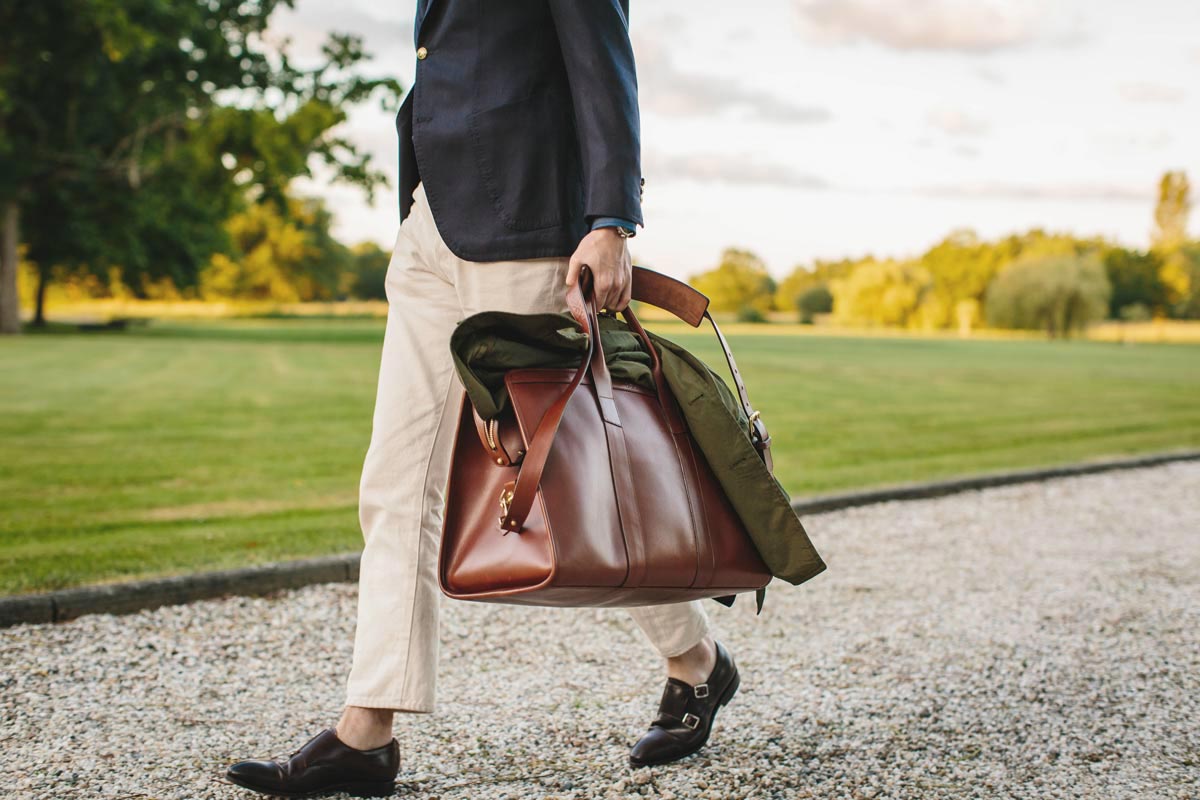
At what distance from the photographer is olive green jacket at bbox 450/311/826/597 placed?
223cm

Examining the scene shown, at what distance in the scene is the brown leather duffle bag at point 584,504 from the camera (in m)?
2.10

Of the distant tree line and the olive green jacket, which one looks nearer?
the olive green jacket

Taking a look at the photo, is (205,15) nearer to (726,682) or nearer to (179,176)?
(179,176)

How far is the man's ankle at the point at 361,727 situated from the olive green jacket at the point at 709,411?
33.6 inches

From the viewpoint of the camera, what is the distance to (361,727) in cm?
247


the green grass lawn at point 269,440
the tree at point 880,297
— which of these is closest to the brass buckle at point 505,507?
the green grass lawn at point 269,440

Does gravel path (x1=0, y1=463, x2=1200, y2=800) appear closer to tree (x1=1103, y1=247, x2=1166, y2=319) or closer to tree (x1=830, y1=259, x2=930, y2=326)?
tree (x1=830, y1=259, x2=930, y2=326)

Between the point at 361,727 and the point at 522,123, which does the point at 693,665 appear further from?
the point at 522,123

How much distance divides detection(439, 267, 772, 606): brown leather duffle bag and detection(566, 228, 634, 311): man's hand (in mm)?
37

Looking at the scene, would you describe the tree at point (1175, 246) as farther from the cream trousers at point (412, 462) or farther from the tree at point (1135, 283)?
the cream trousers at point (412, 462)

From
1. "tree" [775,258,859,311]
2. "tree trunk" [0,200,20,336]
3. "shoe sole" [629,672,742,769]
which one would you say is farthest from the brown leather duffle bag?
"tree" [775,258,859,311]

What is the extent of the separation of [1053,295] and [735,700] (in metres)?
80.9

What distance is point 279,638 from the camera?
385cm

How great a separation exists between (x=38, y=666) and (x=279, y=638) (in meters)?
0.77
